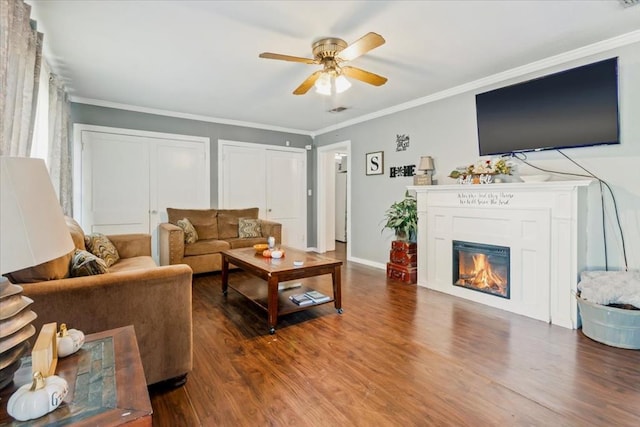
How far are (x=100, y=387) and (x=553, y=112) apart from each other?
3.90 metres

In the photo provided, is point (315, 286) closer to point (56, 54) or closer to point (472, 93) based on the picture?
point (472, 93)

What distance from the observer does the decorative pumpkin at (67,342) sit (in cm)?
119

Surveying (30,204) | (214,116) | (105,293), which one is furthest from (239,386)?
(214,116)

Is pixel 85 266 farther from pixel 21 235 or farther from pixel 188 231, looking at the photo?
pixel 188 231

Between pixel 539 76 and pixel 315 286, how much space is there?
337 cm

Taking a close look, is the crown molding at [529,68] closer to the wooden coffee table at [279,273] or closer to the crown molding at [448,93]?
the crown molding at [448,93]

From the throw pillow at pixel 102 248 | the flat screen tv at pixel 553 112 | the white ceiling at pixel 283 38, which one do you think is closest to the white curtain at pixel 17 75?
the white ceiling at pixel 283 38

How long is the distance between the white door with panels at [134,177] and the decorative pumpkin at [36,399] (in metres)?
4.37

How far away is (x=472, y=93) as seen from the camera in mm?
3791

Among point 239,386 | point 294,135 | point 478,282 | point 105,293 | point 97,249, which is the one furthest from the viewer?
point 294,135

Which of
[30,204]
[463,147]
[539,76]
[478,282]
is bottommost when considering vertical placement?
[478,282]

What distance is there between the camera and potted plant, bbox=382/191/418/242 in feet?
14.0

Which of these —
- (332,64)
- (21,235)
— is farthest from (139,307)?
(332,64)

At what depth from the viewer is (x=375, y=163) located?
16.9 ft
